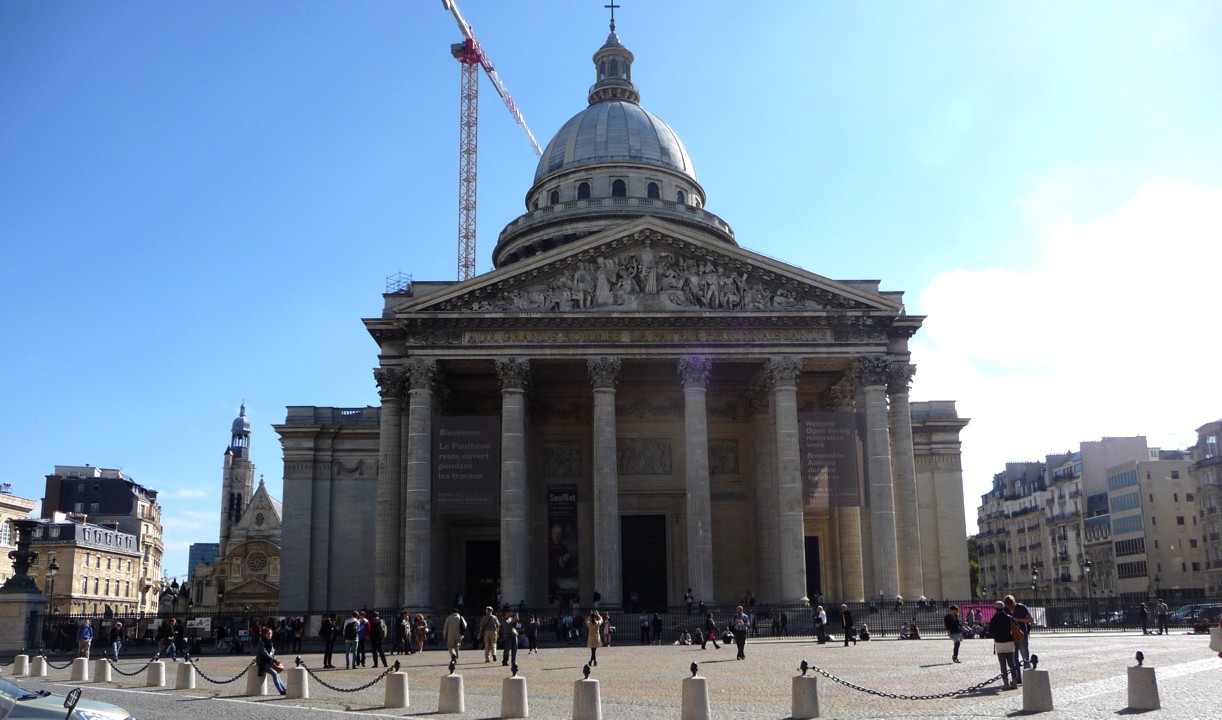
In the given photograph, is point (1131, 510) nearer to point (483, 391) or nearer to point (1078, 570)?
point (1078, 570)

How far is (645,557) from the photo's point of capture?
178ft

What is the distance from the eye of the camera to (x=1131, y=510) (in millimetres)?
84938

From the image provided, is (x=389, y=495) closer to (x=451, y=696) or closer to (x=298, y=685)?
(x=298, y=685)

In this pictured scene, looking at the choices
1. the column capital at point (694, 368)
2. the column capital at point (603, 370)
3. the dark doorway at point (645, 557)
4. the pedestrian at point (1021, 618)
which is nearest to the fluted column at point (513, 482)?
the column capital at point (603, 370)

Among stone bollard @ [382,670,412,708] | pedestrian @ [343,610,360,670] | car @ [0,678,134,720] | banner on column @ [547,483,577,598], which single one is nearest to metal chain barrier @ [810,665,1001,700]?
stone bollard @ [382,670,412,708]

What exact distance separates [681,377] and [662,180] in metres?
30.7

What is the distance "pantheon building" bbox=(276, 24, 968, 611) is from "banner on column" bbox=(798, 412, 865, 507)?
0.09 m

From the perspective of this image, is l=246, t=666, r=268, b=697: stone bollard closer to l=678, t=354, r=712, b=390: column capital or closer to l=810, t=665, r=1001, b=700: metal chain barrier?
l=810, t=665, r=1001, b=700: metal chain barrier

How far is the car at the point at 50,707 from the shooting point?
40.1 ft

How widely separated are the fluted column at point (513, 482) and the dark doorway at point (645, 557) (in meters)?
7.73

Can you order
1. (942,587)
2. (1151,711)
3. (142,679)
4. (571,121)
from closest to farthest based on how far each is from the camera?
(1151,711)
(142,679)
(942,587)
(571,121)

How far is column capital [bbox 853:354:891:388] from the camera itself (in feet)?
158

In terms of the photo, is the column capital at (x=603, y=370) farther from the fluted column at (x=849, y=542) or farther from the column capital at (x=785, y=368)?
the fluted column at (x=849, y=542)

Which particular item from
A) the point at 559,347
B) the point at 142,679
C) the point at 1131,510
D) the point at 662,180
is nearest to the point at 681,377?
the point at 559,347
